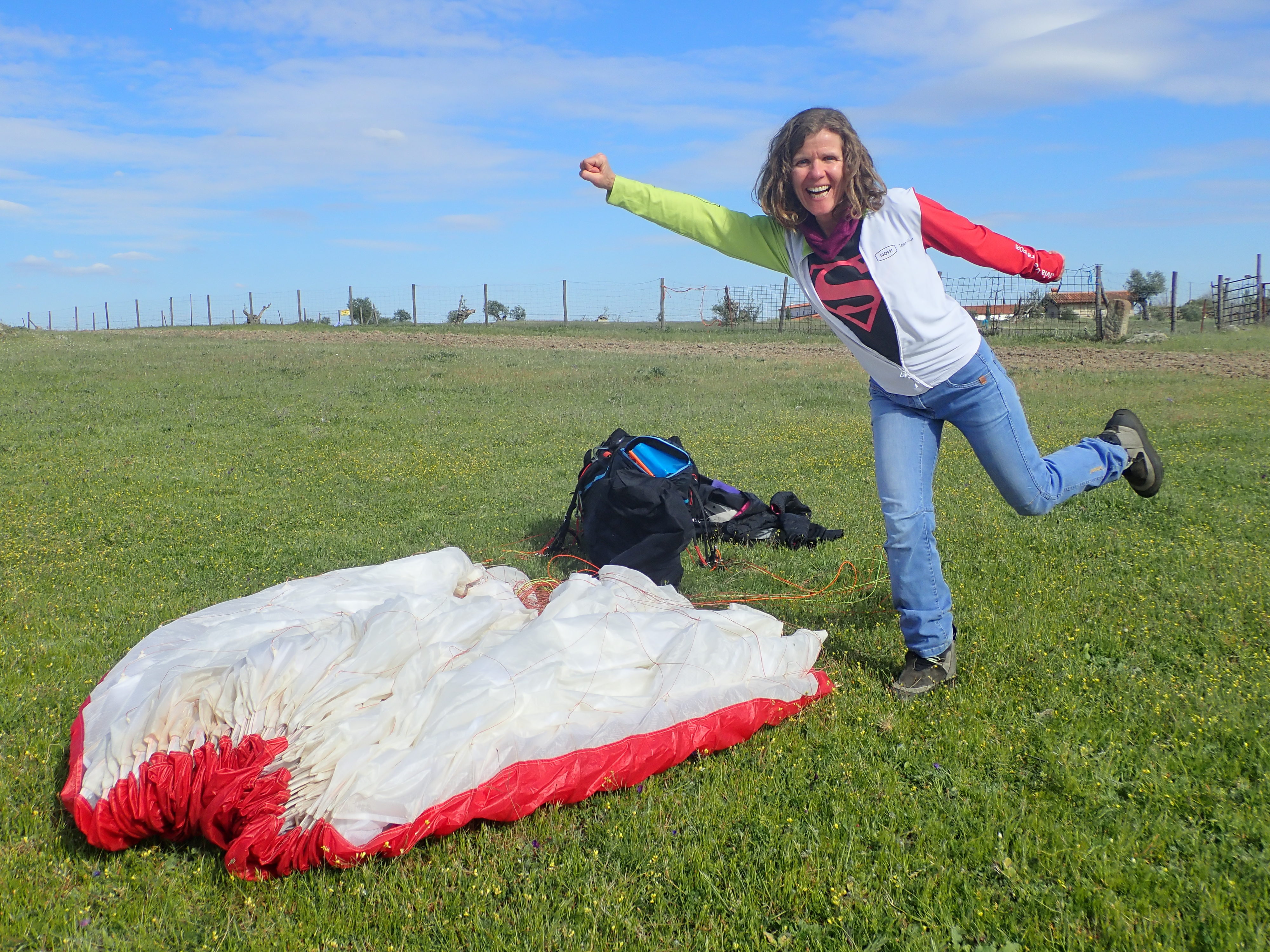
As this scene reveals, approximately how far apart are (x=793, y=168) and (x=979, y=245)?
0.87 m

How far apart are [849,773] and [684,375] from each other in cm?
1564

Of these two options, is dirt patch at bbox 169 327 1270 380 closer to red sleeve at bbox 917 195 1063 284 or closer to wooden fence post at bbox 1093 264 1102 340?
wooden fence post at bbox 1093 264 1102 340

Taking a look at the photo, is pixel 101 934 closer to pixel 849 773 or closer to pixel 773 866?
pixel 773 866

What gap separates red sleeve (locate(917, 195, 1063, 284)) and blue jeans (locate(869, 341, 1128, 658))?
0.38 m

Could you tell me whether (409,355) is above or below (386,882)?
above

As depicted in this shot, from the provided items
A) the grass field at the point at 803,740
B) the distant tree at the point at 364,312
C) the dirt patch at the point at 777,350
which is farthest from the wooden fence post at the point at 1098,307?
the distant tree at the point at 364,312

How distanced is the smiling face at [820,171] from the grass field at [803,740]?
87.3 inches

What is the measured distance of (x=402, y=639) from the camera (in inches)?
143

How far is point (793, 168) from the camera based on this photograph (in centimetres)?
394

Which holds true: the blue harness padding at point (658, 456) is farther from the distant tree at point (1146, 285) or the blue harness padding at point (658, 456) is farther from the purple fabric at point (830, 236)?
the distant tree at point (1146, 285)

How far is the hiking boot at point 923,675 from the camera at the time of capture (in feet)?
13.4

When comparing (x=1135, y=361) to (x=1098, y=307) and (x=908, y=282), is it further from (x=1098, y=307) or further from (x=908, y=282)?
(x=908, y=282)

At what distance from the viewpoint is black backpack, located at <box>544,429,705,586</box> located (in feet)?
18.2

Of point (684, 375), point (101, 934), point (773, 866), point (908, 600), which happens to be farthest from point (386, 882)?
point (684, 375)
